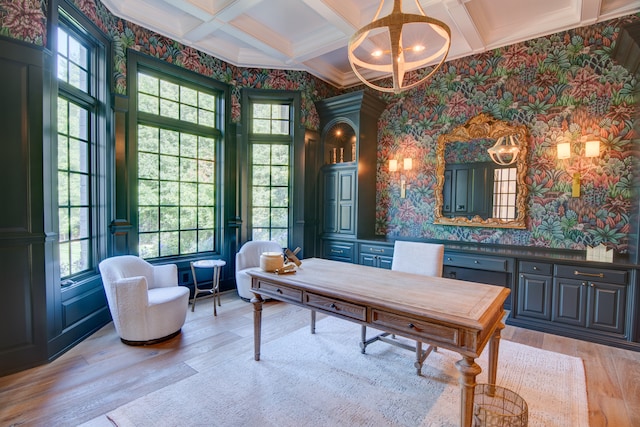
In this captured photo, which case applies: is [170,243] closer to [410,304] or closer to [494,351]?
[410,304]

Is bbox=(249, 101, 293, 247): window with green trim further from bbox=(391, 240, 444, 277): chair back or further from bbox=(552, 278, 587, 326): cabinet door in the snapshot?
bbox=(552, 278, 587, 326): cabinet door

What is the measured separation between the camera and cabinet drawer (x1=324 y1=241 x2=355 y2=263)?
4828 mm

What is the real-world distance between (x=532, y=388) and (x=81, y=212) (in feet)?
14.5

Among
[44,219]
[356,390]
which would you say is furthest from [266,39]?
[356,390]

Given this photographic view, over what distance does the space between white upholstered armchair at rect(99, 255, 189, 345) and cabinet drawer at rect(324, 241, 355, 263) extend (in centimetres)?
241

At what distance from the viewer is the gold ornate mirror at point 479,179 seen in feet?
13.0

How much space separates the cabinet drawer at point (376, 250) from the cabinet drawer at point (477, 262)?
2.48 ft

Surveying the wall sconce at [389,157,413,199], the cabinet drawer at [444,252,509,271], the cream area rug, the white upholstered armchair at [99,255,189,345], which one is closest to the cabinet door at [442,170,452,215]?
the wall sconce at [389,157,413,199]

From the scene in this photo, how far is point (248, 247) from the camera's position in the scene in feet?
14.8

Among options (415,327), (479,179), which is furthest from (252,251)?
(479,179)

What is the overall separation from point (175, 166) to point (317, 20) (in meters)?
2.63

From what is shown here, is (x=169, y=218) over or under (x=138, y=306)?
over

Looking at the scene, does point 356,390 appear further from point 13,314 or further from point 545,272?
point 13,314

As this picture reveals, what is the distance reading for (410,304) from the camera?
1834mm
